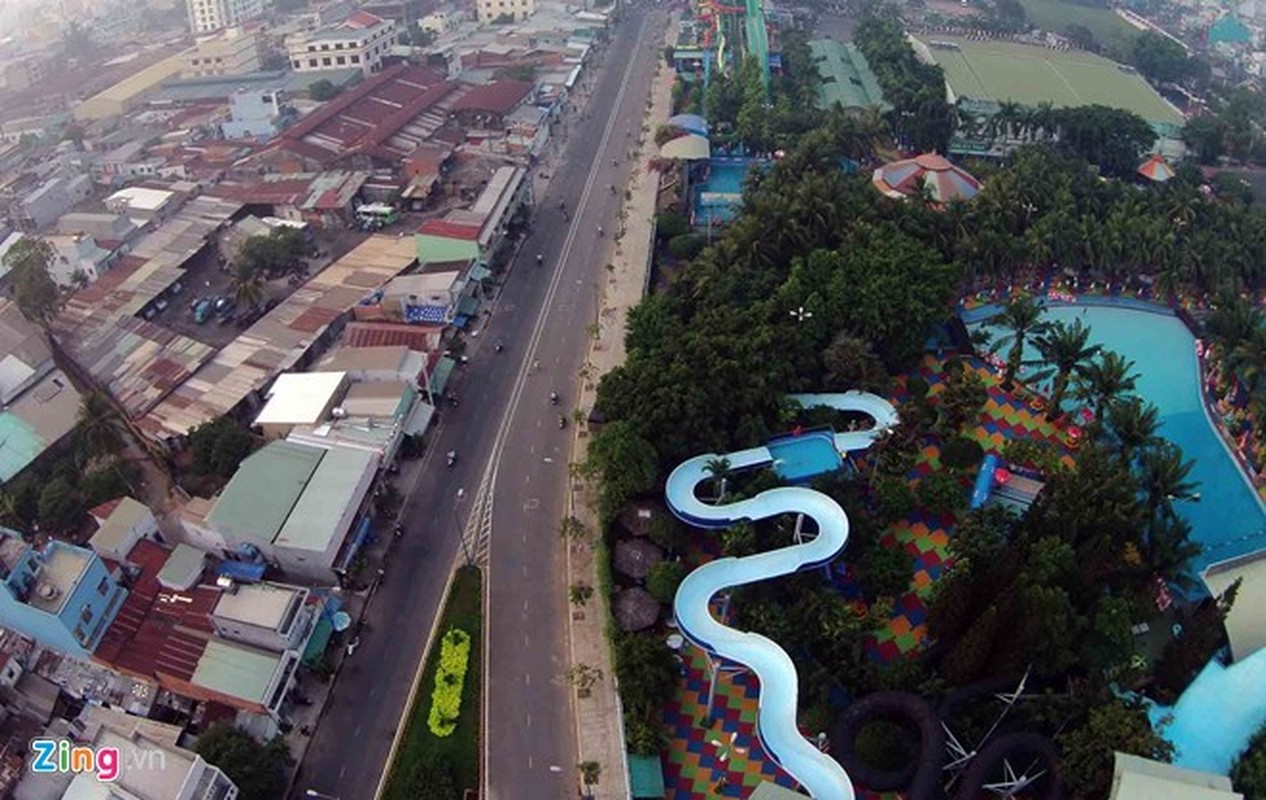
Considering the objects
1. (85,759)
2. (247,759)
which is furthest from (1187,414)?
(85,759)

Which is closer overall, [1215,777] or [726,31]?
[1215,777]

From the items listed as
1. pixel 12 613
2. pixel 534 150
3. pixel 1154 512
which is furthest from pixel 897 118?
pixel 12 613

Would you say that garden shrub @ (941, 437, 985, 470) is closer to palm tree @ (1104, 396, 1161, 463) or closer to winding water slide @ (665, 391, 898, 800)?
winding water slide @ (665, 391, 898, 800)

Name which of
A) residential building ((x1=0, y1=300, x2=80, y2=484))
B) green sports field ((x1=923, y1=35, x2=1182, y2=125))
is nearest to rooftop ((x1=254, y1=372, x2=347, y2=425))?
residential building ((x1=0, y1=300, x2=80, y2=484))

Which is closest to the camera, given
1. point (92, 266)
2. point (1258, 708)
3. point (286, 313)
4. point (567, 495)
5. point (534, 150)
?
point (1258, 708)

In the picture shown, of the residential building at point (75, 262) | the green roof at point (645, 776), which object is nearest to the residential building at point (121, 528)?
the green roof at point (645, 776)

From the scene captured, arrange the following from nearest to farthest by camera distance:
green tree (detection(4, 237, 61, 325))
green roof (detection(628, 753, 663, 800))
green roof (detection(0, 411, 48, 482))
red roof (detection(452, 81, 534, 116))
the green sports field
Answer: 1. green roof (detection(628, 753, 663, 800))
2. green roof (detection(0, 411, 48, 482))
3. green tree (detection(4, 237, 61, 325))
4. red roof (detection(452, 81, 534, 116))
5. the green sports field

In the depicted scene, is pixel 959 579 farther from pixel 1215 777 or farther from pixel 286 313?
pixel 286 313

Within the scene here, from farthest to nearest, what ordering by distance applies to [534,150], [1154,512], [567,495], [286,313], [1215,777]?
[534,150] < [286,313] < [567,495] < [1154,512] < [1215,777]
